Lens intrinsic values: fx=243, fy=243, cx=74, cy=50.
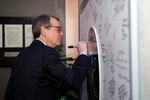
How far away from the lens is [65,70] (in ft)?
4.65

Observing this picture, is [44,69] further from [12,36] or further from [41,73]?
[12,36]

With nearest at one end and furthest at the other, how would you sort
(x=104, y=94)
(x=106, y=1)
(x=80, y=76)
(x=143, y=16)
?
1. (x=143, y=16)
2. (x=106, y=1)
3. (x=104, y=94)
4. (x=80, y=76)

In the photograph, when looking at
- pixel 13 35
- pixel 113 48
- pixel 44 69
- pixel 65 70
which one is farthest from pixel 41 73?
pixel 13 35

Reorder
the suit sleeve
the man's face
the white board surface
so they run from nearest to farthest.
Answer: the white board surface
the suit sleeve
the man's face

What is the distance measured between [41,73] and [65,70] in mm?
187

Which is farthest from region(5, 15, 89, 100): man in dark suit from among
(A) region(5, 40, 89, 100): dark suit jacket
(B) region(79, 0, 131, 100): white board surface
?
(B) region(79, 0, 131, 100): white board surface

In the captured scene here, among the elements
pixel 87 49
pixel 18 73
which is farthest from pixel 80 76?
pixel 18 73

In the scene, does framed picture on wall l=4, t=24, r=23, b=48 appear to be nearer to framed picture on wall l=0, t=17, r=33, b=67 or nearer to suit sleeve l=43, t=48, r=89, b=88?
framed picture on wall l=0, t=17, r=33, b=67

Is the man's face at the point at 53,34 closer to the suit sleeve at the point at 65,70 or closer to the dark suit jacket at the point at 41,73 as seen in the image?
the dark suit jacket at the point at 41,73

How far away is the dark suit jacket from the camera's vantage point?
4.66 ft

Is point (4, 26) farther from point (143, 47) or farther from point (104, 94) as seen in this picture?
point (143, 47)

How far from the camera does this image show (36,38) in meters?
1.68

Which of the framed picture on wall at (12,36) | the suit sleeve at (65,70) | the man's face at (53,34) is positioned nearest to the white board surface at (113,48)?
the suit sleeve at (65,70)

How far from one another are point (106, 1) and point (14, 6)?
2.20 meters
